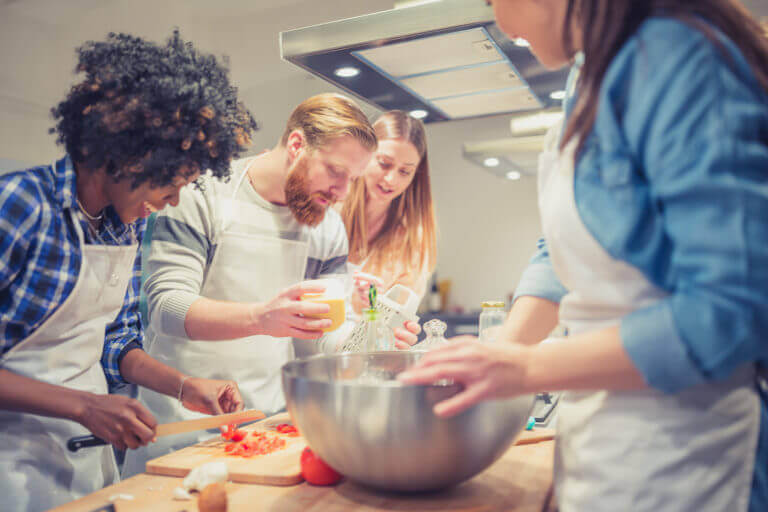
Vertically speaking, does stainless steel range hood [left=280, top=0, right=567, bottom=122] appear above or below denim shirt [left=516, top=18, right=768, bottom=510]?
above

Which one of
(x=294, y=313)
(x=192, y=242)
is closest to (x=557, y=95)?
(x=294, y=313)

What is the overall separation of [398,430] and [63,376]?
856mm

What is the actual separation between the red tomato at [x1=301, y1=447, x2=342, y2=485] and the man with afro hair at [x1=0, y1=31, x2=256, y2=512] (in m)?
0.32

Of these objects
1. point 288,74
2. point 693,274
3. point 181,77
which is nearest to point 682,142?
point 693,274

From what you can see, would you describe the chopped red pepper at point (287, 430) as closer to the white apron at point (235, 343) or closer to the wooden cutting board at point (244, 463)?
the wooden cutting board at point (244, 463)

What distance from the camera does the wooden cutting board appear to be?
878mm

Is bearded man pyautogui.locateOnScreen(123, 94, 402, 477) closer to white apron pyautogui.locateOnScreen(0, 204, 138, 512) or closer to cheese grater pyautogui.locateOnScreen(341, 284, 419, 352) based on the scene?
cheese grater pyautogui.locateOnScreen(341, 284, 419, 352)

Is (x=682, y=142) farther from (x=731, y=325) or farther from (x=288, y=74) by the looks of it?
(x=288, y=74)

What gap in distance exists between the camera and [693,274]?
52 centimetres

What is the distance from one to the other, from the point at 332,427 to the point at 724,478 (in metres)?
0.44

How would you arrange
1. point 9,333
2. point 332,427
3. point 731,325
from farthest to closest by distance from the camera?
point 9,333 < point 332,427 < point 731,325

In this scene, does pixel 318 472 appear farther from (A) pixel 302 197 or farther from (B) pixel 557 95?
(B) pixel 557 95

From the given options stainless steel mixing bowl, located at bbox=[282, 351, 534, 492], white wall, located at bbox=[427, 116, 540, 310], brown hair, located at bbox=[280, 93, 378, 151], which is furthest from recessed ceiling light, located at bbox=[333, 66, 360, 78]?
white wall, located at bbox=[427, 116, 540, 310]

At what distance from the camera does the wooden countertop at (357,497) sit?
2.49 feet
